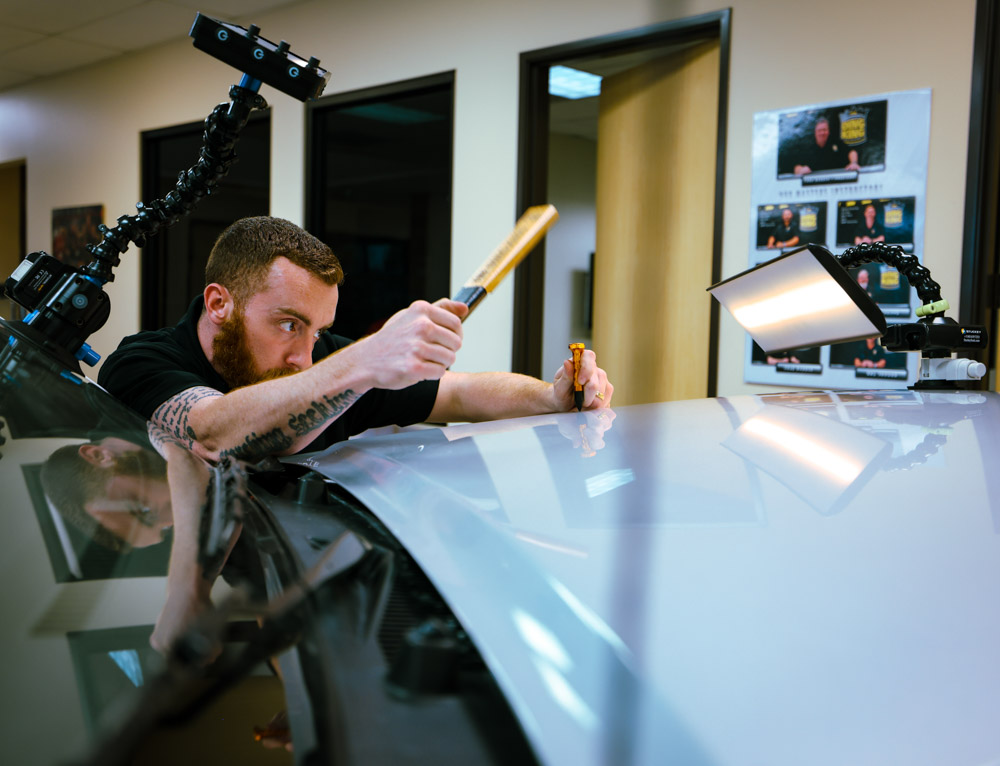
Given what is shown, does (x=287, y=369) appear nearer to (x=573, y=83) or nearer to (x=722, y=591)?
(x=722, y=591)

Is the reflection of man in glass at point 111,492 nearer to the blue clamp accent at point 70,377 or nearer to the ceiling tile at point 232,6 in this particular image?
the blue clamp accent at point 70,377

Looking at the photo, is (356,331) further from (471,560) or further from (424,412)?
(471,560)

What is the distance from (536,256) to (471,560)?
128 inches

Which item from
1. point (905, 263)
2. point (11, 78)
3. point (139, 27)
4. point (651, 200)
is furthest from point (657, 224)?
point (11, 78)

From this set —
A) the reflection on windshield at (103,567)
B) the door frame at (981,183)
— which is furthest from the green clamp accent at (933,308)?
the door frame at (981,183)

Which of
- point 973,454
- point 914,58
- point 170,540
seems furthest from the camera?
point 914,58

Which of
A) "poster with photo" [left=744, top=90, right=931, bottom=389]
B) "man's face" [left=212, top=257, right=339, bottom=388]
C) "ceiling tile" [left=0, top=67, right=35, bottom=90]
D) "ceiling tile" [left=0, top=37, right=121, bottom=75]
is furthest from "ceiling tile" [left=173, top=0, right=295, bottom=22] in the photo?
"man's face" [left=212, top=257, right=339, bottom=388]

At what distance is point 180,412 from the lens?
1097 mm

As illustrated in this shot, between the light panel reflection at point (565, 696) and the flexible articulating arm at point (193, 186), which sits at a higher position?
the flexible articulating arm at point (193, 186)

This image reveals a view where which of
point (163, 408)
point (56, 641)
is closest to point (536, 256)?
point (163, 408)

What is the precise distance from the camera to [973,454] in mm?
552

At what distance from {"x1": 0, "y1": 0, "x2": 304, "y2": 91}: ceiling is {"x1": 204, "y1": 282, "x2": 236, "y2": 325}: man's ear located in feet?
11.4

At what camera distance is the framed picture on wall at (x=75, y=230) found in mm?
5645

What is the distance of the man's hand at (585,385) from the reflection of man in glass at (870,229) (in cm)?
164
